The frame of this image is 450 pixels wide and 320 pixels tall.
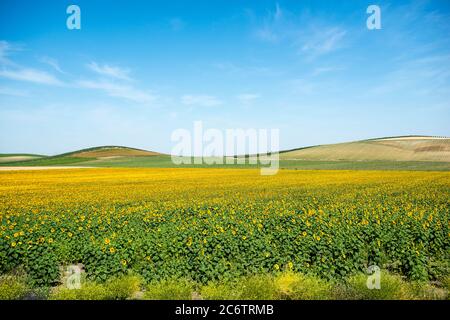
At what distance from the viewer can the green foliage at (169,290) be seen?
7.15 meters

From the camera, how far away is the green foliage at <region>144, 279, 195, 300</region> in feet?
23.5

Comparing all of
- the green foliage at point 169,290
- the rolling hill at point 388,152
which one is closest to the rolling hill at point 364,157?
the rolling hill at point 388,152

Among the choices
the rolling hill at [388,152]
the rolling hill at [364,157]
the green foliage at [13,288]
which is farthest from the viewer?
the rolling hill at [388,152]

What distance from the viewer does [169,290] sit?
7301 mm

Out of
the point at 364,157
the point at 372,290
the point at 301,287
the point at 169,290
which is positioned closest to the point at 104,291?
the point at 169,290

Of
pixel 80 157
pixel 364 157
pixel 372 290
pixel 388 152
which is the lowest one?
pixel 372 290

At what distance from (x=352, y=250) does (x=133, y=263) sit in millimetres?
5741

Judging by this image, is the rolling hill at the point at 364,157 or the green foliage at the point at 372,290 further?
the rolling hill at the point at 364,157

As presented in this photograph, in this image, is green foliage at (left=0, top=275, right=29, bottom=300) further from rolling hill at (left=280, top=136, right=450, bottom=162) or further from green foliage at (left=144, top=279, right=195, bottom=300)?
rolling hill at (left=280, top=136, right=450, bottom=162)

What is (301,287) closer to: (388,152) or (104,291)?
(104,291)

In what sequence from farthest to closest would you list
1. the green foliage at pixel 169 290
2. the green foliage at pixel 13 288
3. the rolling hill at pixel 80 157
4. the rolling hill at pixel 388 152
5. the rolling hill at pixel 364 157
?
the rolling hill at pixel 80 157 → the rolling hill at pixel 388 152 → the rolling hill at pixel 364 157 → the green foliage at pixel 13 288 → the green foliage at pixel 169 290

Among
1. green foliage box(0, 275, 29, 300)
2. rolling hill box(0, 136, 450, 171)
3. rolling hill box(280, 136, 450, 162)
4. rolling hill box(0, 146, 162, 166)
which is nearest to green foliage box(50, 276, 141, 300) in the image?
green foliage box(0, 275, 29, 300)

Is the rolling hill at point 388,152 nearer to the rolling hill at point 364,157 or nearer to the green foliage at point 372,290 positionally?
the rolling hill at point 364,157
